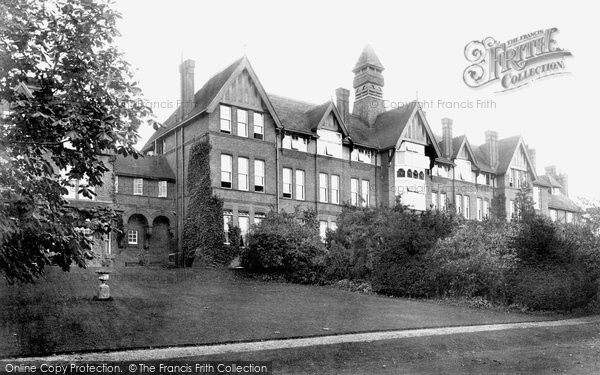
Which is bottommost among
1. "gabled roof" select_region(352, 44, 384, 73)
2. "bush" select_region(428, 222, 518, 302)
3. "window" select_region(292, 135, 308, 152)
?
"bush" select_region(428, 222, 518, 302)

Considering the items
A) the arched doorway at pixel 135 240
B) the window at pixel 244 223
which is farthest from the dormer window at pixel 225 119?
the arched doorway at pixel 135 240

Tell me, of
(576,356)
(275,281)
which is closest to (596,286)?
(576,356)

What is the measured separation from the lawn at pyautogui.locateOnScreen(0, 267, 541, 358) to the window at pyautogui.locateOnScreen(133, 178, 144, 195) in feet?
33.4

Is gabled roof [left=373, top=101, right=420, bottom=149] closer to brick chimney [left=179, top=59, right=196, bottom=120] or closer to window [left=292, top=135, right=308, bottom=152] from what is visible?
window [left=292, top=135, right=308, bottom=152]

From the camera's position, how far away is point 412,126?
157 feet

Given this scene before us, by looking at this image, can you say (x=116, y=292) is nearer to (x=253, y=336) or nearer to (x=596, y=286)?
(x=253, y=336)

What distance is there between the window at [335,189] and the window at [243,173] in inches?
300

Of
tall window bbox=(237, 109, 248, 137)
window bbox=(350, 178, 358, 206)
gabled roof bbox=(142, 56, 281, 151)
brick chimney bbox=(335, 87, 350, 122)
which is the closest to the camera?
gabled roof bbox=(142, 56, 281, 151)

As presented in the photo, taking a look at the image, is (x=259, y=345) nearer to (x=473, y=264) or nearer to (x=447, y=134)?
(x=473, y=264)

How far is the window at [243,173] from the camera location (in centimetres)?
3828

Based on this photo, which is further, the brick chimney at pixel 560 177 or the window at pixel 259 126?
the brick chimney at pixel 560 177

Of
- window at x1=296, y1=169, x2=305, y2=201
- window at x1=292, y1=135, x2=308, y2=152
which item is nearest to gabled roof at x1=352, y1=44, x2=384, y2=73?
window at x1=292, y1=135, x2=308, y2=152

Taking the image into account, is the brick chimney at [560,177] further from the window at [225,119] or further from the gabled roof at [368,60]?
the window at [225,119]

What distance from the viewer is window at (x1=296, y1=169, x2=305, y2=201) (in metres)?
41.3
